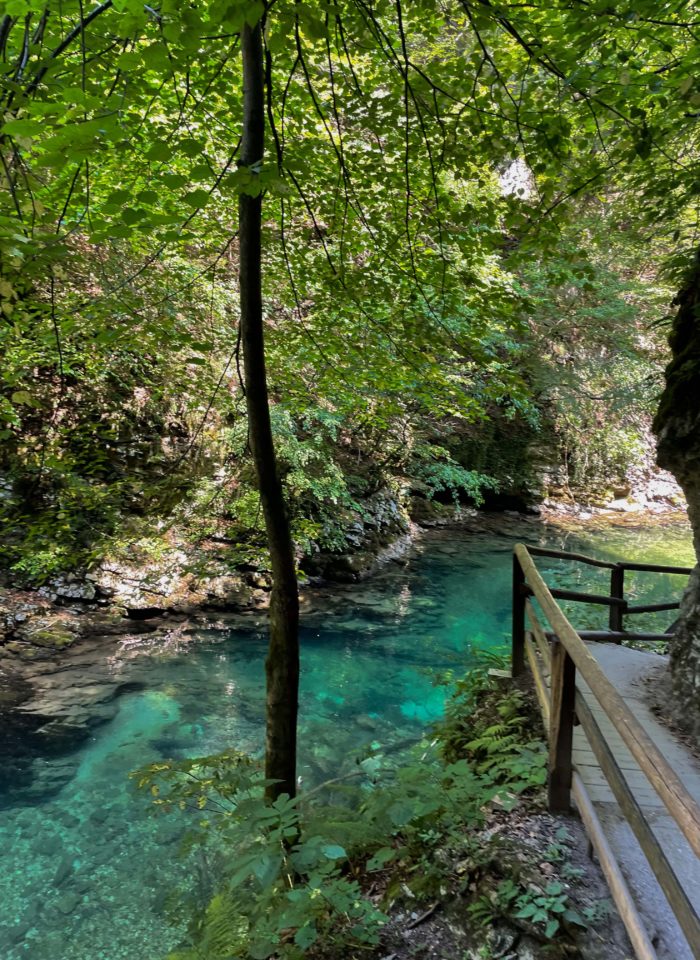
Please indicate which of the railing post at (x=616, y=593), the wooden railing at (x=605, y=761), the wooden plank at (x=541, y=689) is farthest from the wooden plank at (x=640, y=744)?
the railing post at (x=616, y=593)

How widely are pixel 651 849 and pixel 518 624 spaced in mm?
3445

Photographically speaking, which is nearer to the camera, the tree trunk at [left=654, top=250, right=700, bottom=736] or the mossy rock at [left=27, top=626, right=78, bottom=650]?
the tree trunk at [left=654, top=250, right=700, bottom=736]

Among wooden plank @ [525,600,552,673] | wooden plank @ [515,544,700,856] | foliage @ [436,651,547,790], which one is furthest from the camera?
foliage @ [436,651,547,790]

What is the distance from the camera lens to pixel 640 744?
184cm

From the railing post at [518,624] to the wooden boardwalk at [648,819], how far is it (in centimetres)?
60

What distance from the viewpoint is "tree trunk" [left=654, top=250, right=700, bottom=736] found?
404 cm

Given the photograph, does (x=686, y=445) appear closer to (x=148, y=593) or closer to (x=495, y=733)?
(x=495, y=733)

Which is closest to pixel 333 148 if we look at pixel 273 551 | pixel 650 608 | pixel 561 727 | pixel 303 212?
pixel 303 212

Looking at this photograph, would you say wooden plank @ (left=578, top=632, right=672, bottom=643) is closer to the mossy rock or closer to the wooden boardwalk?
the wooden boardwalk

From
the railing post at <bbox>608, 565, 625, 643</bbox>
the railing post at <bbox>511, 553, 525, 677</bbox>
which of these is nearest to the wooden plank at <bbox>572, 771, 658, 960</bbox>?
the railing post at <bbox>511, 553, 525, 677</bbox>

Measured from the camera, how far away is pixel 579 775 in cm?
311

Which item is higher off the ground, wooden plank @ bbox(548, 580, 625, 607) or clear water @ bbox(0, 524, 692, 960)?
wooden plank @ bbox(548, 580, 625, 607)

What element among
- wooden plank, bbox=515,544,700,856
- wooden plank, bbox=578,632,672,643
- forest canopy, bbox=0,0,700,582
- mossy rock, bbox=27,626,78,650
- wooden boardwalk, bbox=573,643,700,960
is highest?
forest canopy, bbox=0,0,700,582

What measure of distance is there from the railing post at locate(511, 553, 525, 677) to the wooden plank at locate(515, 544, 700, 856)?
1987 millimetres
